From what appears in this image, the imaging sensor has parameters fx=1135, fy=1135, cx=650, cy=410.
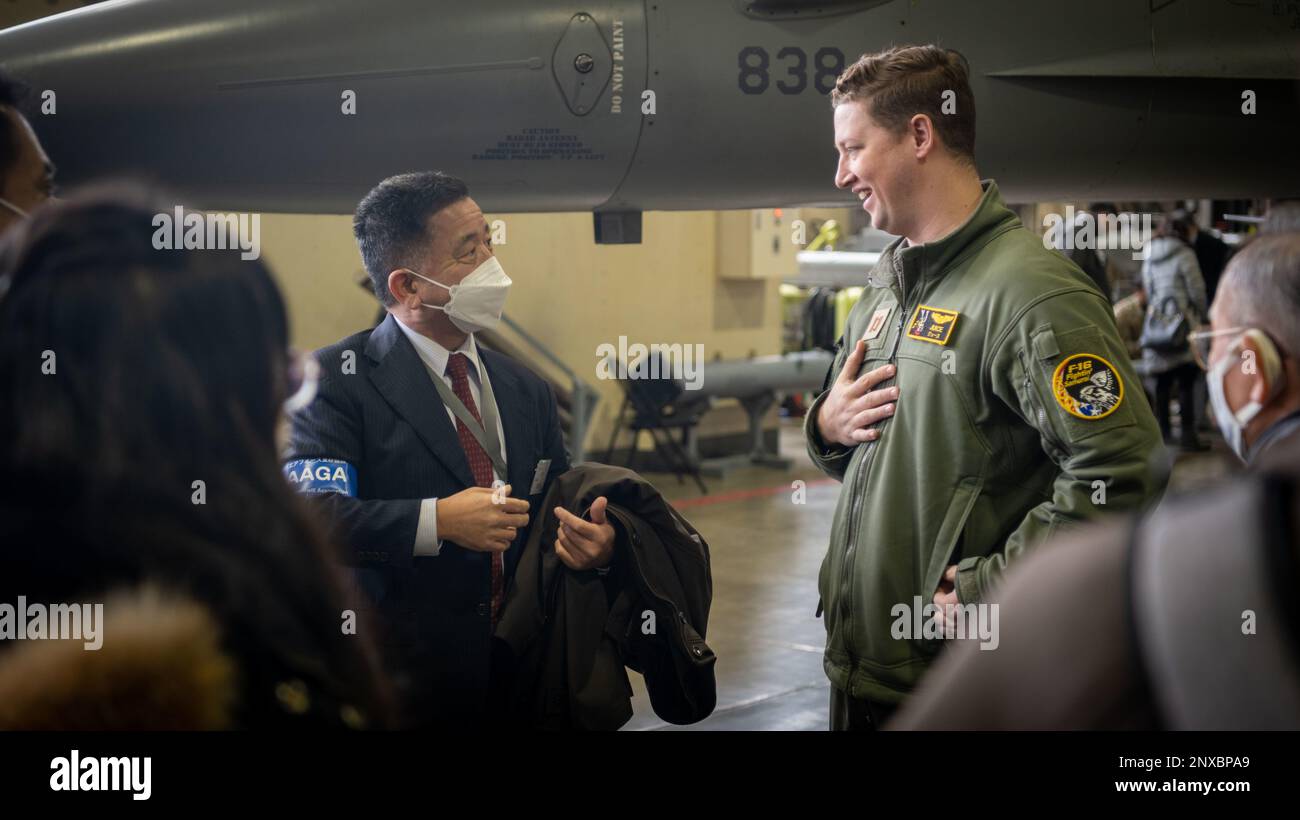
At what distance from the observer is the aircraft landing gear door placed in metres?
3.42

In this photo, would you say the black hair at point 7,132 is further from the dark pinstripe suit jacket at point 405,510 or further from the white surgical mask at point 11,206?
the dark pinstripe suit jacket at point 405,510

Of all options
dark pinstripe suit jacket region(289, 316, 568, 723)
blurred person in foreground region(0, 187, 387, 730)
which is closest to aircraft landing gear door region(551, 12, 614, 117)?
dark pinstripe suit jacket region(289, 316, 568, 723)

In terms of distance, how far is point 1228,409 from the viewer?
1.32 m

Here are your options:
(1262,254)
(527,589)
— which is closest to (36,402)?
(1262,254)

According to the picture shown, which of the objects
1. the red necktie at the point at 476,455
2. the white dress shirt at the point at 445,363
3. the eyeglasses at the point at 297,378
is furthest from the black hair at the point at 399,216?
the eyeglasses at the point at 297,378

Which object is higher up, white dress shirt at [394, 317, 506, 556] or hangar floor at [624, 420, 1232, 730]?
white dress shirt at [394, 317, 506, 556]

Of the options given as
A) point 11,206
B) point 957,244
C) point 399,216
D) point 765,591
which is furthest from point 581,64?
point 765,591

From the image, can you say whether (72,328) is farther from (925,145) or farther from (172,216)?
(925,145)

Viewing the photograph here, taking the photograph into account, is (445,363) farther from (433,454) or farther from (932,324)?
(932,324)

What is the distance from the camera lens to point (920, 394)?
81.6 inches

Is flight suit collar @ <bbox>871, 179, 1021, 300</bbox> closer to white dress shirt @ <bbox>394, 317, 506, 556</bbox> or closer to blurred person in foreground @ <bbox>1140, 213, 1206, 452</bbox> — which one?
white dress shirt @ <bbox>394, 317, 506, 556</bbox>

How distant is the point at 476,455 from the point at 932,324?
3.16 feet

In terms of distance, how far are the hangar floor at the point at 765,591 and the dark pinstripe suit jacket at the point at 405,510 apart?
55.8 inches

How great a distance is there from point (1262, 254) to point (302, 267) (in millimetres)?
7288
